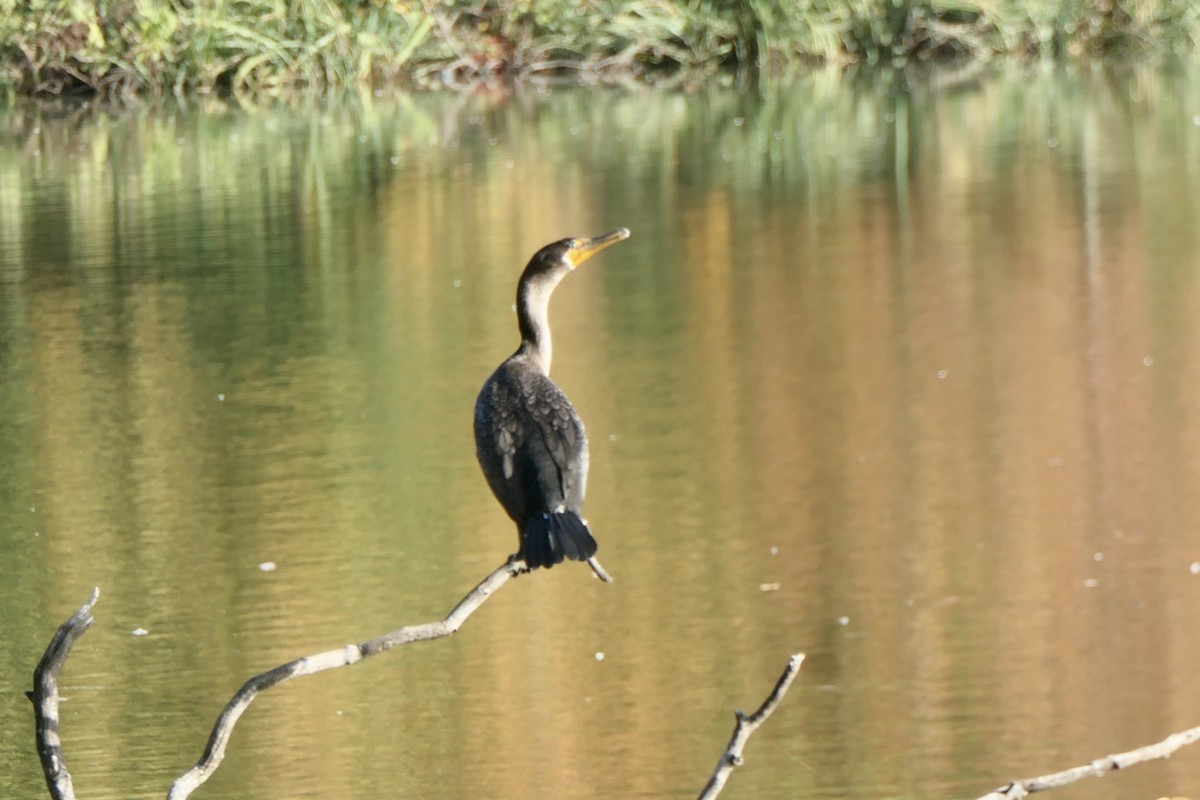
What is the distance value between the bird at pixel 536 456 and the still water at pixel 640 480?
1215 mm

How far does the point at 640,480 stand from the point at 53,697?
4.34 meters

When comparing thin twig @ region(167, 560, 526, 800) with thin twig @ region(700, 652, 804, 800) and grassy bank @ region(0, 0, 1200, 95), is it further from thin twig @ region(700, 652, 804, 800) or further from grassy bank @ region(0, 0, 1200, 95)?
grassy bank @ region(0, 0, 1200, 95)

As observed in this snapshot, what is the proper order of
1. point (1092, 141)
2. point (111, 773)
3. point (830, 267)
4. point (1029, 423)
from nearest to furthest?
point (111, 773) → point (1029, 423) → point (830, 267) → point (1092, 141)

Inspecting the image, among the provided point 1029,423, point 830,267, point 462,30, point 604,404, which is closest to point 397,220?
point 830,267

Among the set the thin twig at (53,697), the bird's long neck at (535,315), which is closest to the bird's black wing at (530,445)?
the bird's long neck at (535,315)

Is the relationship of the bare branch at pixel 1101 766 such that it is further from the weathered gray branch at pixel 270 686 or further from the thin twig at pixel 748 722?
the thin twig at pixel 748 722

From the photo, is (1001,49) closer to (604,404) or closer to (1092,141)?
(1092,141)

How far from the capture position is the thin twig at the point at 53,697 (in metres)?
2.48

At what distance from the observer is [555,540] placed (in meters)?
3.36

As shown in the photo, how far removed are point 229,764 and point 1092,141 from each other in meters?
10.8

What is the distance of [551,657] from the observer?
538 centimetres

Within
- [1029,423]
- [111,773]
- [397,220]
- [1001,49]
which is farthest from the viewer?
[1001,49]

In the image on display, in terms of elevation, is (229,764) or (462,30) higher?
(462,30)

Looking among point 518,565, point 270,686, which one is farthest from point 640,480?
point 270,686
